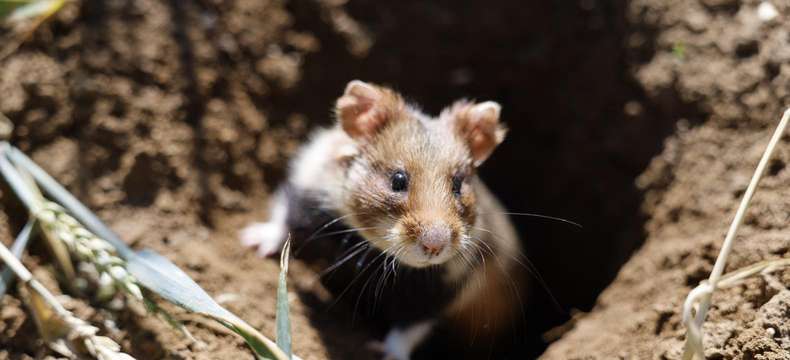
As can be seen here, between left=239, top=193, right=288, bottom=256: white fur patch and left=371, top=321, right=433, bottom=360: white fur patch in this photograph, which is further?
left=239, top=193, right=288, bottom=256: white fur patch

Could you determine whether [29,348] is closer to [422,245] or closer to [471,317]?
[422,245]

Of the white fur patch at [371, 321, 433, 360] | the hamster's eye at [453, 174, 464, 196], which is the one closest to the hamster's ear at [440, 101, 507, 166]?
the hamster's eye at [453, 174, 464, 196]

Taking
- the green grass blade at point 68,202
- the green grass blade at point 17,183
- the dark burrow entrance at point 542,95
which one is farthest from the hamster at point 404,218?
the green grass blade at point 17,183

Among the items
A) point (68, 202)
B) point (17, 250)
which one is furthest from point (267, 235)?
point (17, 250)

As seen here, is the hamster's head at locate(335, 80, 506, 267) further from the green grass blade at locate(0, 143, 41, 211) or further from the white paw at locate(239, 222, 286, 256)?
the green grass blade at locate(0, 143, 41, 211)

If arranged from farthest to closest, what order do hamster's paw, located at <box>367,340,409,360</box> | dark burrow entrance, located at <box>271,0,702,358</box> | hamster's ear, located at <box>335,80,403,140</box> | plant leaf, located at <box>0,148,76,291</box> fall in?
dark burrow entrance, located at <box>271,0,702,358</box> < hamster's paw, located at <box>367,340,409,360</box> < hamster's ear, located at <box>335,80,403,140</box> < plant leaf, located at <box>0,148,76,291</box>

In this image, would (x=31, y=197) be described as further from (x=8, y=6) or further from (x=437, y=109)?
(x=437, y=109)

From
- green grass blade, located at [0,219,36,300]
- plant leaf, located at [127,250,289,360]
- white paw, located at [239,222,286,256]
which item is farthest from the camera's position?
white paw, located at [239,222,286,256]

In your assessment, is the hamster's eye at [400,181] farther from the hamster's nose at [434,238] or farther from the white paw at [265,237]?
the white paw at [265,237]
